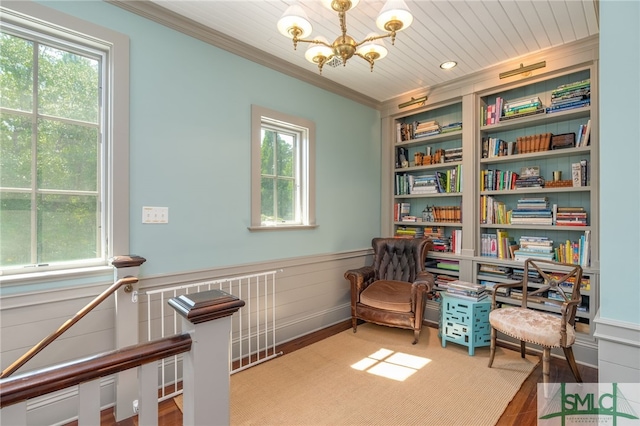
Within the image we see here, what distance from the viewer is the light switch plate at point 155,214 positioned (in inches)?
83.8

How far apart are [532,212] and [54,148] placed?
3.93 meters

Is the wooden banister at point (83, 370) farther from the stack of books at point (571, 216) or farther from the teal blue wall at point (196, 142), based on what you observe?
the stack of books at point (571, 216)

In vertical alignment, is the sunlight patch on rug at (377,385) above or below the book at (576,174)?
below

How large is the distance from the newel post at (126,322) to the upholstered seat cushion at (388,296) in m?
2.03

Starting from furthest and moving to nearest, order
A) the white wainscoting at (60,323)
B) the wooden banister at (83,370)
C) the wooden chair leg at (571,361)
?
1. the wooden chair leg at (571,361)
2. the white wainscoting at (60,323)
3. the wooden banister at (83,370)

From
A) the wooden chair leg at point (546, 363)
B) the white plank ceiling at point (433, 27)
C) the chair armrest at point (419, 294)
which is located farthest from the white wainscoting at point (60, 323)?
the wooden chair leg at point (546, 363)

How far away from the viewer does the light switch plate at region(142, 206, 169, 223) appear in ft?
6.98

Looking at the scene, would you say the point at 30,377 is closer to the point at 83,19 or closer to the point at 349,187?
the point at 83,19

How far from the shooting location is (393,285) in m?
3.27

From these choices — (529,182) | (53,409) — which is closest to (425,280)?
(529,182)

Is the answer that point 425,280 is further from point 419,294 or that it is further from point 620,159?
point 620,159

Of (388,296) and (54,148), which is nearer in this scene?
(54,148)

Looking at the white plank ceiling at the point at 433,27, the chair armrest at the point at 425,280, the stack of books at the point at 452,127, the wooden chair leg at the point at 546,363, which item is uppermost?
the white plank ceiling at the point at 433,27

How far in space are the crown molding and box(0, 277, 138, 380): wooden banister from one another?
183cm
